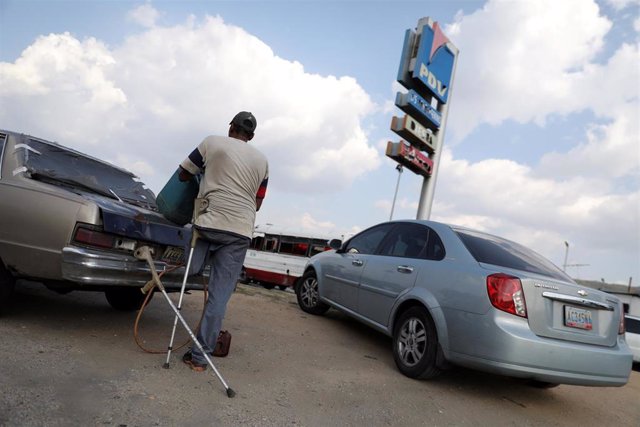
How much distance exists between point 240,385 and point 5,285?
217cm

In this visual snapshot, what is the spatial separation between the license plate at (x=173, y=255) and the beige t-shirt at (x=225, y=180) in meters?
0.85

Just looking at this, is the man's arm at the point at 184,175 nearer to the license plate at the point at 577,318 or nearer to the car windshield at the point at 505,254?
the car windshield at the point at 505,254

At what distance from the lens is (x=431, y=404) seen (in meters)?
3.52

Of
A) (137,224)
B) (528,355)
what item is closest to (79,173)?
(137,224)

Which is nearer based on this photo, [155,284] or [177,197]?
[155,284]

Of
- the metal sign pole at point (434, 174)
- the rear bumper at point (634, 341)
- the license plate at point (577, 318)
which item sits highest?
the metal sign pole at point (434, 174)

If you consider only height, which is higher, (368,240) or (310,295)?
(368,240)

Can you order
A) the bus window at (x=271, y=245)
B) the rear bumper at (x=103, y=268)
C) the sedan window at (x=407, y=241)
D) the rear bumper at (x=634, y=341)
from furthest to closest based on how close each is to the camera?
the bus window at (x=271, y=245) < the rear bumper at (x=634, y=341) < the sedan window at (x=407, y=241) < the rear bumper at (x=103, y=268)

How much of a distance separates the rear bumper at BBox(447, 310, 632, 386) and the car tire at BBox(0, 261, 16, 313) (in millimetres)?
3729

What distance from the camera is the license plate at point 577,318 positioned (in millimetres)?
3615

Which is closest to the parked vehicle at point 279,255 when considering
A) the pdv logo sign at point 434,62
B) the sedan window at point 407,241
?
the pdv logo sign at point 434,62

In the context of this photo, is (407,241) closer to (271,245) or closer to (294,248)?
(294,248)

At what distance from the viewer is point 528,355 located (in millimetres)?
3445

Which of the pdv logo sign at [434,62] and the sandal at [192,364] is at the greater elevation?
the pdv logo sign at [434,62]
